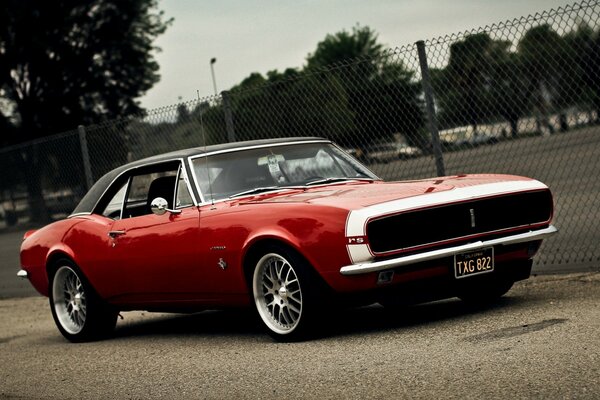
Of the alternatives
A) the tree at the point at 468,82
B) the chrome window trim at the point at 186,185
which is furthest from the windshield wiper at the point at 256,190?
the tree at the point at 468,82

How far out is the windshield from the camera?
7.93 m

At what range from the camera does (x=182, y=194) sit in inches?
316

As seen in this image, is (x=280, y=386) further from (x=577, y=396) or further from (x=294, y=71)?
(x=294, y=71)

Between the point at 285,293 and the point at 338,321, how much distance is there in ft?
3.34

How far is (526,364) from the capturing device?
17.4 ft

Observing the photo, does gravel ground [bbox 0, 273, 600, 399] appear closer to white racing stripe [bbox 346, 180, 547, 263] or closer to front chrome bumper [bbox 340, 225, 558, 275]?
front chrome bumper [bbox 340, 225, 558, 275]

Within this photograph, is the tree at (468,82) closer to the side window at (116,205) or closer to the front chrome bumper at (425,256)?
the front chrome bumper at (425,256)

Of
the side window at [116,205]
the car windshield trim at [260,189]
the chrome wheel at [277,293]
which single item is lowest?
the chrome wheel at [277,293]

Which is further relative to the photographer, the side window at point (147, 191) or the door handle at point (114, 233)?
the door handle at point (114, 233)

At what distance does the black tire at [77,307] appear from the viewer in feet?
29.3

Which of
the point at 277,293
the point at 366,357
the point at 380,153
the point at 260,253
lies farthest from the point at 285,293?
the point at 380,153

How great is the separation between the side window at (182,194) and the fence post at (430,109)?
2.39 meters

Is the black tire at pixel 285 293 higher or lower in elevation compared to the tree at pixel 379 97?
lower

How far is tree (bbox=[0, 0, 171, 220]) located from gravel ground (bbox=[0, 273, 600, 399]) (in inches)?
1168
